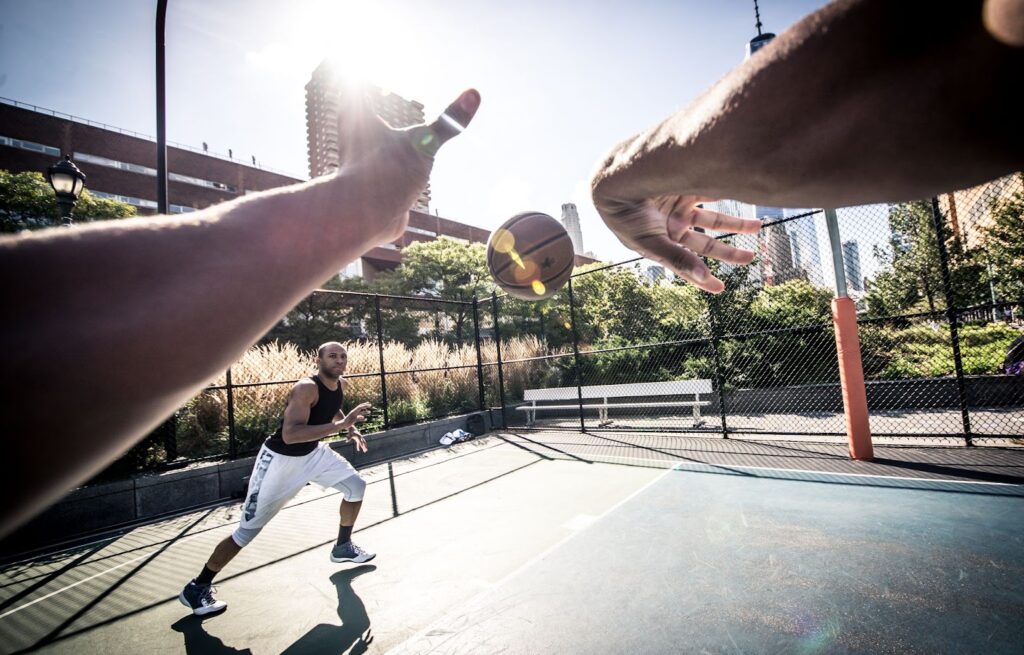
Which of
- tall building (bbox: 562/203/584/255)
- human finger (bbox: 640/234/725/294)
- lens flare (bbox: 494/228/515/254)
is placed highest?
tall building (bbox: 562/203/584/255)

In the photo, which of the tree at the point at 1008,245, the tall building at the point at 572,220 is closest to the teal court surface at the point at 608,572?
the tree at the point at 1008,245

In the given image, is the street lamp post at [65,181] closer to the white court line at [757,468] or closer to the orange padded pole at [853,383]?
the white court line at [757,468]

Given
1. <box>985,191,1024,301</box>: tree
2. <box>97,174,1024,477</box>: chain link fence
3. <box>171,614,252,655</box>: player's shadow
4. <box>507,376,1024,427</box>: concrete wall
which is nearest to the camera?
<box>171,614,252,655</box>: player's shadow

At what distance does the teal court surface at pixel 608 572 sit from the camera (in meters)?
2.61

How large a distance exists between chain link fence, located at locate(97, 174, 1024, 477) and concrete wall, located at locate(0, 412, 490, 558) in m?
0.38

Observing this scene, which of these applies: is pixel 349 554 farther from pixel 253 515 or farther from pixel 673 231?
pixel 673 231

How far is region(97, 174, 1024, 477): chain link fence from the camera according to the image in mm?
7820

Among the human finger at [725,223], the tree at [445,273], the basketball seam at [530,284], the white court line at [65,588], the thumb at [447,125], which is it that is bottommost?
the white court line at [65,588]

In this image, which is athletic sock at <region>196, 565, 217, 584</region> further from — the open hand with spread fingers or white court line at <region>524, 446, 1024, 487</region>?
white court line at <region>524, 446, 1024, 487</region>

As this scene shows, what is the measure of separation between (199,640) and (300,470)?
52.0 inches

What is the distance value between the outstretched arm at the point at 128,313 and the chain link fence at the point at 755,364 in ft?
21.7

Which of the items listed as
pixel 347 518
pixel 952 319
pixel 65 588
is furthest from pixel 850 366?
pixel 65 588

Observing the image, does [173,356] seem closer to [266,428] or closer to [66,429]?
[66,429]

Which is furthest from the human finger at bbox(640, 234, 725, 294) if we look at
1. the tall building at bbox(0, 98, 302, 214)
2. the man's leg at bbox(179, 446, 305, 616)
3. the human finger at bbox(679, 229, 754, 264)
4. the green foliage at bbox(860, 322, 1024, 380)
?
the tall building at bbox(0, 98, 302, 214)
